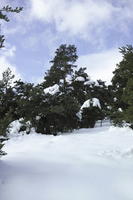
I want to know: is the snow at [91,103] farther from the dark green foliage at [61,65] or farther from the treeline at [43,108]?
the dark green foliage at [61,65]

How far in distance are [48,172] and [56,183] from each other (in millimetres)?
784

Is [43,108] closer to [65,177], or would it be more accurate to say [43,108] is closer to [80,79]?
[80,79]

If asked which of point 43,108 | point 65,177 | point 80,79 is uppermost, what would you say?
point 80,79

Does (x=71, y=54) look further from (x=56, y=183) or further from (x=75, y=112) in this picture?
(x=56, y=183)

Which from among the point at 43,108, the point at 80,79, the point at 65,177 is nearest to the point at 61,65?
the point at 80,79

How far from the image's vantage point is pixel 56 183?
287 inches

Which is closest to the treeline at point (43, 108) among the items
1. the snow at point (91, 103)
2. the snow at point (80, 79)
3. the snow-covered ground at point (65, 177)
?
the snow at point (91, 103)

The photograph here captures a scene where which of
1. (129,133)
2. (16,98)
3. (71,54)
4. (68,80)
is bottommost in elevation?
(129,133)

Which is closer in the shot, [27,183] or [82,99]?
[27,183]

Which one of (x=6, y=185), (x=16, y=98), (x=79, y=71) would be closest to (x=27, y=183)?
(x=6, y=185)

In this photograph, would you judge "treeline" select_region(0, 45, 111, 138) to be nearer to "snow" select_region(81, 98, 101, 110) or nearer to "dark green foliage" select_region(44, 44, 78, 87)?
"snow" select_region(81, 98, 101, 110)

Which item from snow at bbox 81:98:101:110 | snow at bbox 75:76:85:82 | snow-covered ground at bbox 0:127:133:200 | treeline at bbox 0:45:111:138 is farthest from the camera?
snow at bbox 75:76:85:82

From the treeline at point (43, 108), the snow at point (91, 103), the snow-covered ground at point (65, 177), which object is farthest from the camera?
the snow at point (91, 103)

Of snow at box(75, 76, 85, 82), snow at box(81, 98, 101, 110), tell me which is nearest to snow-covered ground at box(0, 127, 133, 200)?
snow at box(81, 98, 101, 110)
